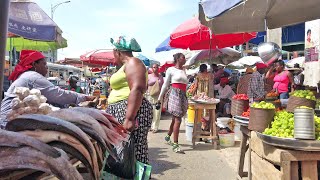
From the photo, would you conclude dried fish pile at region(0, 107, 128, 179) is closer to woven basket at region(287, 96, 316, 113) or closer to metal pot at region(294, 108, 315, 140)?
metal pot at region(294, 108, 315, 140)

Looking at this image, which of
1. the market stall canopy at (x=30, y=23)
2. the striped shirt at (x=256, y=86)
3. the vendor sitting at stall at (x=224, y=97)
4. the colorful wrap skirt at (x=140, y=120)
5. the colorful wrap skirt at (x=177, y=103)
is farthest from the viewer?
the vendor sitting at stall at (x=224, y=97)

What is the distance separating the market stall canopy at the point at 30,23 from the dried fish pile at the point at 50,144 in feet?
16.3

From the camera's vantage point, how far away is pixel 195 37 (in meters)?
8.79

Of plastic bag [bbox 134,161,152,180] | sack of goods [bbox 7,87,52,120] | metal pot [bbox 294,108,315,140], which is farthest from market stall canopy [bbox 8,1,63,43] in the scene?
metal pot [bbox 294,108,315,140]

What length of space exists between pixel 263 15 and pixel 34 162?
607 centimetres

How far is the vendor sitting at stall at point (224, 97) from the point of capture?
1032 centimetres

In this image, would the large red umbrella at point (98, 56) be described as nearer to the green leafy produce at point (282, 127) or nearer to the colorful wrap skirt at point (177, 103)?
the colorful wrap skirt at point (177, 103)

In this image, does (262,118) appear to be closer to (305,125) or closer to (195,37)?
(305,125)

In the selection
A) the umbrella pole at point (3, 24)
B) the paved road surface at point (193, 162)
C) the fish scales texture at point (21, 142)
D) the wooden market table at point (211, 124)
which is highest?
the umbrella pole at point (3, 24)

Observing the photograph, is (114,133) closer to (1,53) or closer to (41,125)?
(41,125)

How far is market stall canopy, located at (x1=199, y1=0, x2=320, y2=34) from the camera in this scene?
18.5 ft

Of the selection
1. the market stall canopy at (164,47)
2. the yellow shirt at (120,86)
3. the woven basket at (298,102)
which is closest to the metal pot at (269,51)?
the market stall canopy at (164,47)

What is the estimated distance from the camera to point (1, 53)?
85cm

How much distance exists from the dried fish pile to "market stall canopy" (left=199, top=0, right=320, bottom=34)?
377 centimetres
